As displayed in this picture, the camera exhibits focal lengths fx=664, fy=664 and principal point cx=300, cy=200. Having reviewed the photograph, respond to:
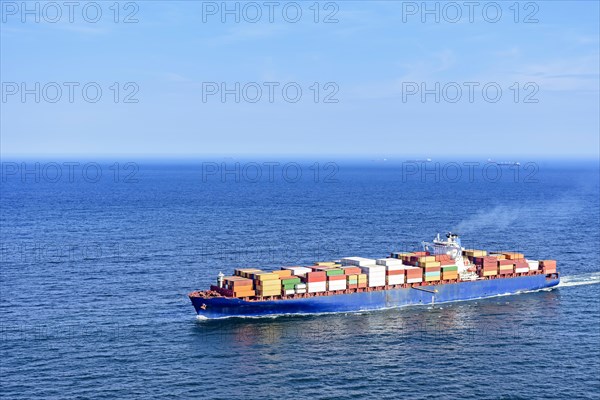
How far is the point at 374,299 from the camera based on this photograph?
91.9 meters

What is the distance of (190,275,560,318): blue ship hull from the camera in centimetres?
8488

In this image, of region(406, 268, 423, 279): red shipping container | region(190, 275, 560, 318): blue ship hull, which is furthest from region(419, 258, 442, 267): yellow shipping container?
region(190, 275, 560, 318): blue ship hull

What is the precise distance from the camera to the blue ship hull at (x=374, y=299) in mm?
84875

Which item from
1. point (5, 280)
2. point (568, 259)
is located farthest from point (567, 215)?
point (5, 280)

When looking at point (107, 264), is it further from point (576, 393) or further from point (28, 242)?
point (576, 393)

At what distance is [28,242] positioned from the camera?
134m

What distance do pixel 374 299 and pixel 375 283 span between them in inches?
114

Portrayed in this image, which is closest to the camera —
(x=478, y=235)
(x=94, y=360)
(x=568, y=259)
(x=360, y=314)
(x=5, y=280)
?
(x=94, y=360)

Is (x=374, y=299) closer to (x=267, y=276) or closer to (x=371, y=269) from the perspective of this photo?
(x=371, y=269)

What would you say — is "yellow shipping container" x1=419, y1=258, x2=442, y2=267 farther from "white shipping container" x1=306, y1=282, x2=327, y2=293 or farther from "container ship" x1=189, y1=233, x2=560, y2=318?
"white shipping container" x1=306, y1=282, x2=327, y2=293

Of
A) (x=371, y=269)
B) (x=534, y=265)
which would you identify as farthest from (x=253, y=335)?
(x=534, y=265)

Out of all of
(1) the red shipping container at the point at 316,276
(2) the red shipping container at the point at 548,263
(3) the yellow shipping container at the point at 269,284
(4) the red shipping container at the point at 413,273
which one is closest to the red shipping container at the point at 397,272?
(4) the red shipping container at the point at 413,273

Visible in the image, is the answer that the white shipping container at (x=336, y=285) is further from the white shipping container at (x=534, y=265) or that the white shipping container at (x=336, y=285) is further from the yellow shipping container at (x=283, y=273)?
the white shipping container at (x=534, y=265)

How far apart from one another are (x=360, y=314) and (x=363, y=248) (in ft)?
130
